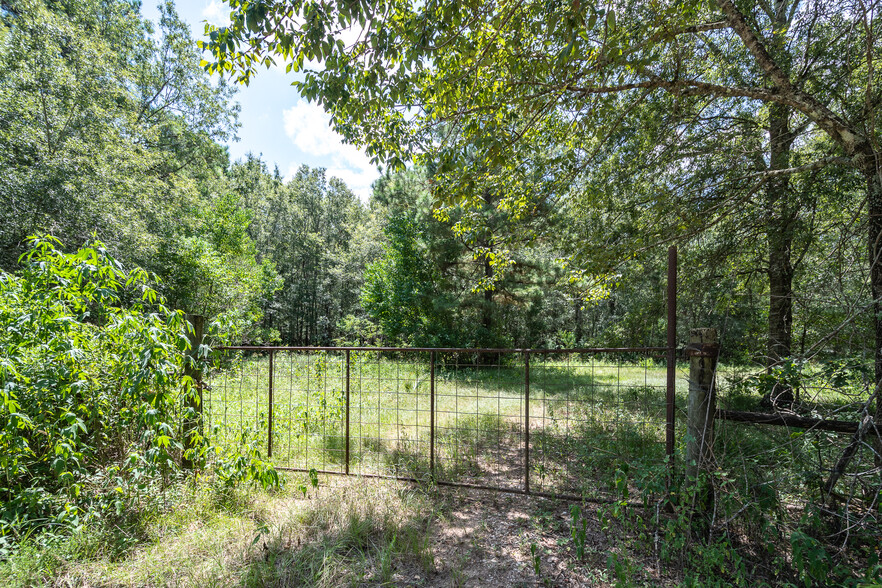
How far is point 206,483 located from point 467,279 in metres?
10.9

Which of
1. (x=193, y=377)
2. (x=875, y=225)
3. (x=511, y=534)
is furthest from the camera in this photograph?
(x=193, y=377)

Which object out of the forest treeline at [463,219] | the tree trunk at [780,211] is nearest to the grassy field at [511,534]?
the forest treeline at [463,219]

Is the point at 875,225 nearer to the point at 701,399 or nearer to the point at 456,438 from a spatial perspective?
the point at 701,399

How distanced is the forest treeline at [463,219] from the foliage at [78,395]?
2.05 ft

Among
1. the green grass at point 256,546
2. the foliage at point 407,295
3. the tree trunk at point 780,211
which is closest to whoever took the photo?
the green grass at point 256,546

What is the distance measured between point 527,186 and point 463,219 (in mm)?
1016

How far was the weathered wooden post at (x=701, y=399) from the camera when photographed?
2736 millimetres

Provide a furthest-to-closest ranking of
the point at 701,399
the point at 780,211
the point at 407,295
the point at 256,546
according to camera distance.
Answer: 1. the point at 407,295
2. the point at 780,211
3. the point at 701,399
4. the point at 256,546

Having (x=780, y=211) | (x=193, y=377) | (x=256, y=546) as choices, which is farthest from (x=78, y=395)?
(x=780, y=211)

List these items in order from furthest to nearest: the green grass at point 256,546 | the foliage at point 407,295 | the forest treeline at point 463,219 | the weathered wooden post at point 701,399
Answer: the foliage at point 407,295 → the forest treeline at point 463,219 → the weathered wooden post at point 701,399 → the green grass at point 256,546

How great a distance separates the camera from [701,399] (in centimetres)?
283

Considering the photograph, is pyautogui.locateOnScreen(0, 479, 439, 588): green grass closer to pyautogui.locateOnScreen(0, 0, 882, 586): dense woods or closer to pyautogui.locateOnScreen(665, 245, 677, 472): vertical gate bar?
pyautogui.locateOnScreen(0, 0, 882, 586): dense woods

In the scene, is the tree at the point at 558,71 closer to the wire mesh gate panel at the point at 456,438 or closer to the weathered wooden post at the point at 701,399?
the weathered wooden post at the point at 701,399

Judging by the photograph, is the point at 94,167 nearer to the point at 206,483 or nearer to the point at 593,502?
the point at 206,483
